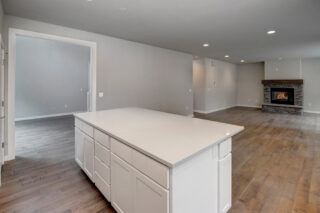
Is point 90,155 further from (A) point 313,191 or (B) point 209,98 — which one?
(B) point 209,98

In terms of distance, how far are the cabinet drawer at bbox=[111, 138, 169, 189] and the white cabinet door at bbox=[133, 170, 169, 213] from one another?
5cm

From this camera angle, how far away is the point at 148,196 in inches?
50.8

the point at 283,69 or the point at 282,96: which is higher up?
the point at 283,69

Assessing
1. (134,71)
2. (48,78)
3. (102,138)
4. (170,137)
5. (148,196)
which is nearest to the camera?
(148,196)

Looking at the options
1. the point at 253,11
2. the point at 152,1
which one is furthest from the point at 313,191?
the point at 152,1

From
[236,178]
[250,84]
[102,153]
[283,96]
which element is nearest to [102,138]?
[102,153]

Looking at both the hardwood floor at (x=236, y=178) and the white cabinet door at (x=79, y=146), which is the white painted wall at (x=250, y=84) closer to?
the hardwood floor at (x=236, y=178)

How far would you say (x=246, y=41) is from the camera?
4.84 metres

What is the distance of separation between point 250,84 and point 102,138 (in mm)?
10107

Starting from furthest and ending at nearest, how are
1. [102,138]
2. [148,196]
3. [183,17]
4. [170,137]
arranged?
[183,17] < [102,138] < [170,137] < [148,196]

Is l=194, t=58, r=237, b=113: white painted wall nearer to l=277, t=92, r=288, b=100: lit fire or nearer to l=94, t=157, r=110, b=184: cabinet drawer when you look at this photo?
l=277, t=92, r=288, b=100: lit fire

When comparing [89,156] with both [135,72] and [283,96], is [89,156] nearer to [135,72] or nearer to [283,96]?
[135,72]

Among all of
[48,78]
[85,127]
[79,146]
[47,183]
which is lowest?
[47,183]

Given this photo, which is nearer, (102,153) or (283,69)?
(102,153)
